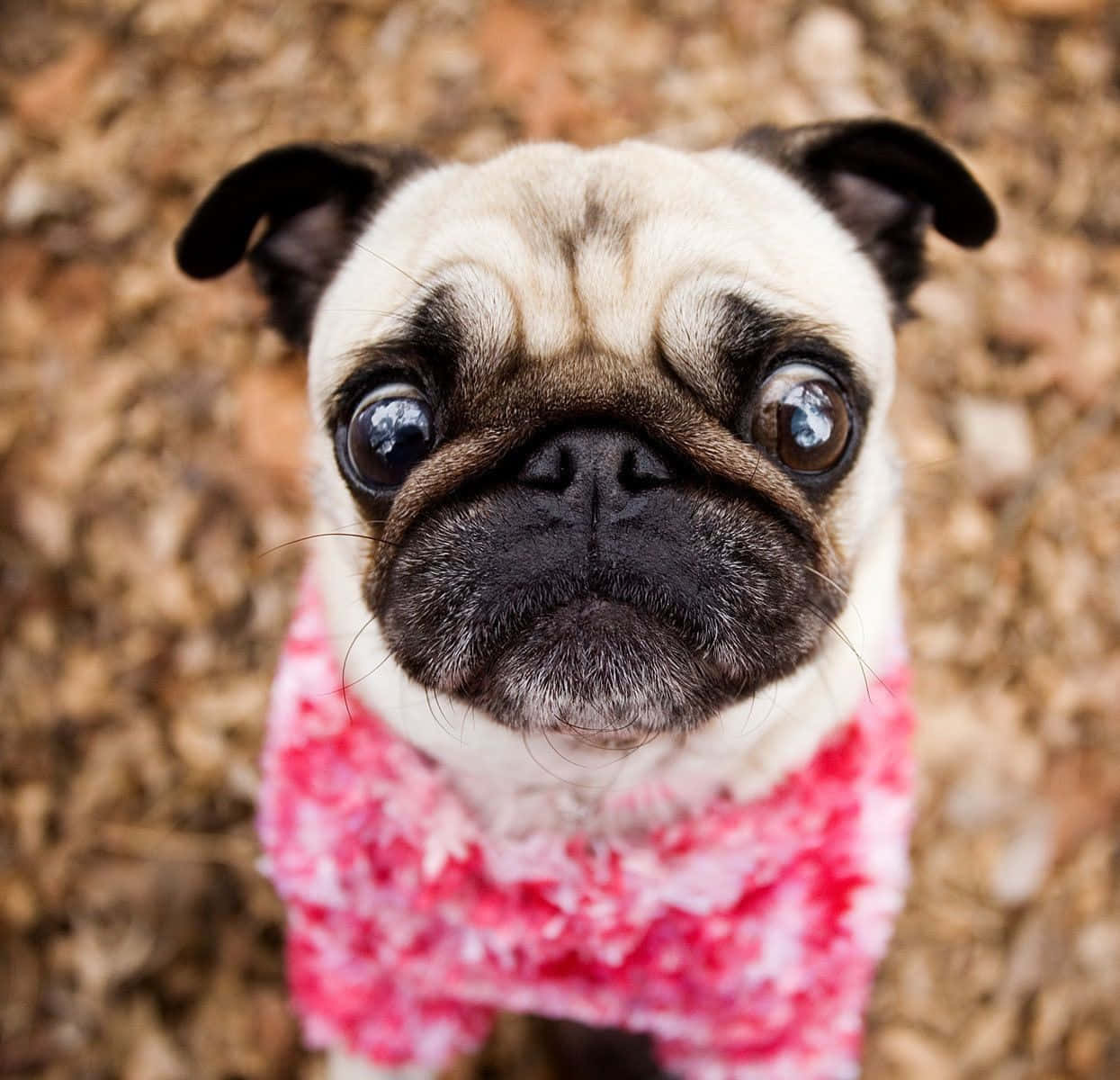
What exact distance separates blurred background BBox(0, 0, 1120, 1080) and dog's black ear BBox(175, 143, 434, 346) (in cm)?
133

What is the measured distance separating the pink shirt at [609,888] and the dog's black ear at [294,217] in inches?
32.8

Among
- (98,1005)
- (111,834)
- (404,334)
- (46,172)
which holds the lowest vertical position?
(98,1005)

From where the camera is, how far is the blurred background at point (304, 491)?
3.35 meters

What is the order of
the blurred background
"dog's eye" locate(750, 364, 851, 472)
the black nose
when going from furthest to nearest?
the blurred background < "dog's eye" locate(750, 364, 851, 472) < the black nose

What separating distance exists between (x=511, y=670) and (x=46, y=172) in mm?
3439

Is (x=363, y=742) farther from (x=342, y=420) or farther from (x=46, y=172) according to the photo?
(x=46, y=172)

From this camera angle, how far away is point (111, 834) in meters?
3.45

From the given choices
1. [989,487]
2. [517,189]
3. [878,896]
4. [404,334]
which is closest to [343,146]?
[517,189]

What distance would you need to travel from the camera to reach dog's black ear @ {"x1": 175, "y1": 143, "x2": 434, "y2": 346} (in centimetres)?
223

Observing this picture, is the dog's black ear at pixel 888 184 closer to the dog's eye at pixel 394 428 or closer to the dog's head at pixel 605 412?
the dog's head at pixel 605 412

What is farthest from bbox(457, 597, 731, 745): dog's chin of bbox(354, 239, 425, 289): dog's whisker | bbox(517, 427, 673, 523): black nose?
bbox(354, 239, 425, 289): dog's whisker

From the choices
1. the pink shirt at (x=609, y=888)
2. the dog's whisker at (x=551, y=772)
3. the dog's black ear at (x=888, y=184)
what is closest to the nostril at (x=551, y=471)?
the dog's whisker at (x=551, y=772)

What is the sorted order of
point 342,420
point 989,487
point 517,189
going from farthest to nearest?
point 989,487 → point 517,189 → point 342,420

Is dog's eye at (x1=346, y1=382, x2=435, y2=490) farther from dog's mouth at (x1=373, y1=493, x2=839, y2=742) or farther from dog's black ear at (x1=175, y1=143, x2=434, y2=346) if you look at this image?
dog's black ear at (x1=175, y1=143, x2=434, y2=346)
